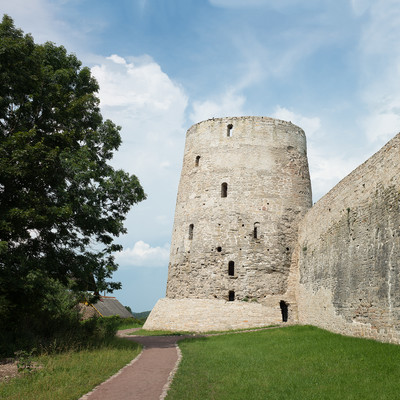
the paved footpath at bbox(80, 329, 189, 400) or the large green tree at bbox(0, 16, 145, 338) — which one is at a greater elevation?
the large green tree at bbox(0, 16, 145, 338)

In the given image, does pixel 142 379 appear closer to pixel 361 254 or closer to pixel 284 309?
pixel 361 254

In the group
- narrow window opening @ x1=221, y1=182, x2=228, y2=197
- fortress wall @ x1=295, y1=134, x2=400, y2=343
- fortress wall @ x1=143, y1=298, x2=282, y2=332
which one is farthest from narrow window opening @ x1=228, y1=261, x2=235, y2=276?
fortress wall @ x1=295, y1=134, x2=400, y2=343

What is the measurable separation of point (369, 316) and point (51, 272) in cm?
974

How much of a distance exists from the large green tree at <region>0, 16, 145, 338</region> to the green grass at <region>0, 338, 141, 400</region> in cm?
209

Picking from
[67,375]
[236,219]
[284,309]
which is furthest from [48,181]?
[284,309]

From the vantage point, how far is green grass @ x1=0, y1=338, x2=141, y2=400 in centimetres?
636

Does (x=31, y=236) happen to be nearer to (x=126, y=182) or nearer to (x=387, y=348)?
(x=126, y=182)

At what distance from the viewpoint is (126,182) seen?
43.4 ft

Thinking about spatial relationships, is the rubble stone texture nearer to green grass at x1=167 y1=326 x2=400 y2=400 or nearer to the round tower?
the round tower

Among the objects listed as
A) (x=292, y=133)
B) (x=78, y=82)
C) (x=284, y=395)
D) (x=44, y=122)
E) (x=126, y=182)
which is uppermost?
(x=292, y=133)

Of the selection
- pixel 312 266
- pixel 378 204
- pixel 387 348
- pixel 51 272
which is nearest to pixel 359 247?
pixel 378 204

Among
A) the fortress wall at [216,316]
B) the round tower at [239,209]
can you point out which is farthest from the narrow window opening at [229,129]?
the fortress wall at [216,316]

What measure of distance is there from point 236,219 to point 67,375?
557 inches

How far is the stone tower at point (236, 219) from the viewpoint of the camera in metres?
19.9
